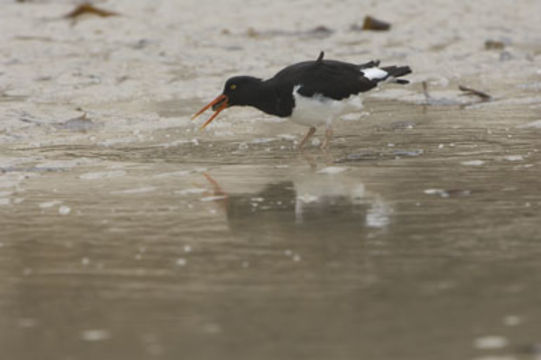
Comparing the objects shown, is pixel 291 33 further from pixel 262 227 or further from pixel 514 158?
pixel 262 227

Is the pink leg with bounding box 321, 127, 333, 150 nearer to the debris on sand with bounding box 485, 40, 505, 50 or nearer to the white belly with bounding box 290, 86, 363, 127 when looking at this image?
the white belly with bounding box 290, 86, 363, 127

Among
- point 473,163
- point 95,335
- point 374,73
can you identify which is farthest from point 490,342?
point 374,73

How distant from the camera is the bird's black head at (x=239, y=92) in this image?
Result: 8.41 meters

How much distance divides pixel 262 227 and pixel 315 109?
304 centimetres

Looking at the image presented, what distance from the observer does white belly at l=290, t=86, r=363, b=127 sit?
8234 millimetres

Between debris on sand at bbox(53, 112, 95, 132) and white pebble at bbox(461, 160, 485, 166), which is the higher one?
white pebble at bbox(461, 160, 485, 166)

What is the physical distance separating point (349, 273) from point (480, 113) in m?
5.52

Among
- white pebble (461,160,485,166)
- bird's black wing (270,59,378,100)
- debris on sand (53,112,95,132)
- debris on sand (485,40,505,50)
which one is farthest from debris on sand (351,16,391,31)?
white pebble (461,160,485,166)

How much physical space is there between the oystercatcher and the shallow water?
1.00 ft

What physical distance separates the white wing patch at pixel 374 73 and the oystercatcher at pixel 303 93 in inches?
8.6

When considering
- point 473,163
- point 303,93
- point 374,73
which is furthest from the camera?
point 374,73

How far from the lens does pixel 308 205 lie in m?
5.94

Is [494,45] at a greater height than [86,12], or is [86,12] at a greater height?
[86,12]

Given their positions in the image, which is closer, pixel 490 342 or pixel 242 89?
pixel 490 342
